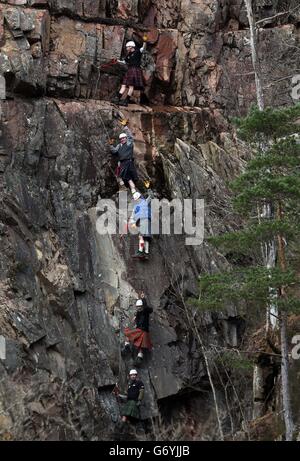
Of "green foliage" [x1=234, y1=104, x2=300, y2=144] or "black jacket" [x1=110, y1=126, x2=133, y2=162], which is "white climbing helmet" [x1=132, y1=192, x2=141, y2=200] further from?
"green foliage" [x1=234, y1=104, x2=300, y2=144]

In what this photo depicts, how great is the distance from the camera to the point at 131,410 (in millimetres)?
17500

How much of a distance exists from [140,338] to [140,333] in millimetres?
135

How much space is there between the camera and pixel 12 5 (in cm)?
2148

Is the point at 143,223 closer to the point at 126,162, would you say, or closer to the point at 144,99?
the point at 126,162

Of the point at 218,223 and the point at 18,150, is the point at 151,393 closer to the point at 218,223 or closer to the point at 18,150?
the point at 218,223

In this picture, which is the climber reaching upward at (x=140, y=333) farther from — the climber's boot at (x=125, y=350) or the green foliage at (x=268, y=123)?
the green foliage at (x=268, y=123)

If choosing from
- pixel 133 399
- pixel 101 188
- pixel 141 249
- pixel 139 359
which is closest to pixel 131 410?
pixel 133 399

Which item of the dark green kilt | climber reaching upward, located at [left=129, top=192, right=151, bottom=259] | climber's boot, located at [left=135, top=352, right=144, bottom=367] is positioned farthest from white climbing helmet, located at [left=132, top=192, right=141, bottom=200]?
the dark green kilt

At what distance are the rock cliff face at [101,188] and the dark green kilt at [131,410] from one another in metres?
0.38

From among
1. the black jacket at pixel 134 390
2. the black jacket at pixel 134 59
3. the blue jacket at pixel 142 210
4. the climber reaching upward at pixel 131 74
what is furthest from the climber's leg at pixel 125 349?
the black jacket at pixel 134 59

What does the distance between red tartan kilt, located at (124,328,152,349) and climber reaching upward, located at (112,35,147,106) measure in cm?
784

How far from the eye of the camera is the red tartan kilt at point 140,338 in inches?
731

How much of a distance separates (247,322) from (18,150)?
7880 mm
